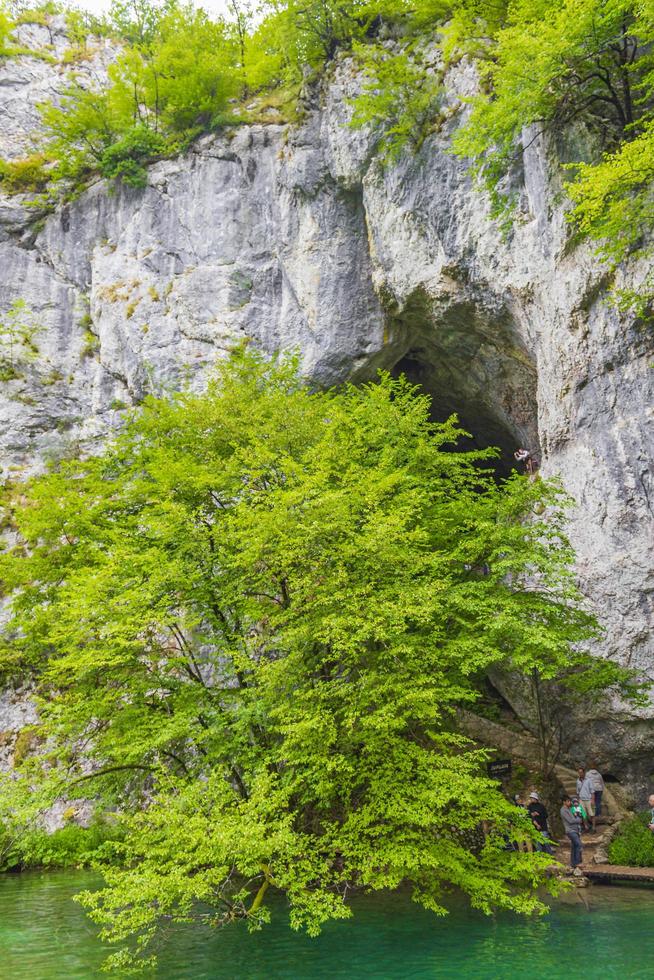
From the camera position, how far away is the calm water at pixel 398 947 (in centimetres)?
726

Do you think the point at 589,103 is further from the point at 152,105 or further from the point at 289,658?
the point at 152,105

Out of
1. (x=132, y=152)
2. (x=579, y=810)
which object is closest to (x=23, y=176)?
(x=132, y=152)

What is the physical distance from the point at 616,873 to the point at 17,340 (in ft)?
82.9

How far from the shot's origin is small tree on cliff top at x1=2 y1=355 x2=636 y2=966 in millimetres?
7730

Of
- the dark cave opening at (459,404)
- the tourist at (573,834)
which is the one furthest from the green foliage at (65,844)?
the dark cave opening at (459,404)

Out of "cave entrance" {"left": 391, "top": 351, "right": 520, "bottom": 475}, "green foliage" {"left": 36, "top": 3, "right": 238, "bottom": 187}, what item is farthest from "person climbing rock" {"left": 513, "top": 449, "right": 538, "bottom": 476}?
"green foliage" {"left": 36, "top": 3, "right": 238, "bottom": 187}

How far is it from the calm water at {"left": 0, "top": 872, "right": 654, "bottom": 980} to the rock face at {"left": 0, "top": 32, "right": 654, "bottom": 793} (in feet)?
19.5

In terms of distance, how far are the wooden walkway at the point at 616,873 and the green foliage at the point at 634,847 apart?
0.89ft

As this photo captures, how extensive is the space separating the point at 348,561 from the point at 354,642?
3.97ft

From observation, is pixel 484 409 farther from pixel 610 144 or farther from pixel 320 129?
pixel 320 129

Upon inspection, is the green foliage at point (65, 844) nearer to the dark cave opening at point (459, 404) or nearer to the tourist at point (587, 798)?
the tourist at point (587, 798)

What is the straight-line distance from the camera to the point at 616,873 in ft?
35.3

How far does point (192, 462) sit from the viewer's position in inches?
507

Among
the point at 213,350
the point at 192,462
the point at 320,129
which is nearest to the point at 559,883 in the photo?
the point at 192,462
